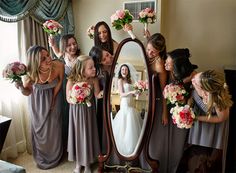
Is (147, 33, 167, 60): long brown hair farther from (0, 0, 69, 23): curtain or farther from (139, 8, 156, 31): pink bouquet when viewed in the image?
(0, 0, 69, 23): curtain

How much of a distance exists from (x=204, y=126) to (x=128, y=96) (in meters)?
0.65

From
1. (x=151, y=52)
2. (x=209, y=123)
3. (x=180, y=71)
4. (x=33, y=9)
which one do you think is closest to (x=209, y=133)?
(x=209, y=123)

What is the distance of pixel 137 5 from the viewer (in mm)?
2480

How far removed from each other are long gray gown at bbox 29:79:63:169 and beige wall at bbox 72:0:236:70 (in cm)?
101

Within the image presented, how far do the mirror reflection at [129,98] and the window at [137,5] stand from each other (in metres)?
0.60

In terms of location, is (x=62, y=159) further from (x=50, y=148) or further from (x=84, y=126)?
(x=84, y=126)

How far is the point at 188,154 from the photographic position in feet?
6.76

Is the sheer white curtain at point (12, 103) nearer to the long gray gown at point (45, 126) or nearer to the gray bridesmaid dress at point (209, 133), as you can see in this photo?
the long gray gown at point (45, 126)

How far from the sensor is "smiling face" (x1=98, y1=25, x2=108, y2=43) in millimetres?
2266

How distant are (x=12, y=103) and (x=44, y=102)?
0.54m

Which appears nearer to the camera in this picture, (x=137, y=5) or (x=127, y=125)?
(x=127, y=125)

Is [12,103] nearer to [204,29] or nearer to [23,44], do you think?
[23,44]

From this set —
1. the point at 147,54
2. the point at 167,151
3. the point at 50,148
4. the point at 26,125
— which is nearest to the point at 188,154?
the point at 167,151

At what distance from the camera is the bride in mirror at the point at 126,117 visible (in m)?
2.07
